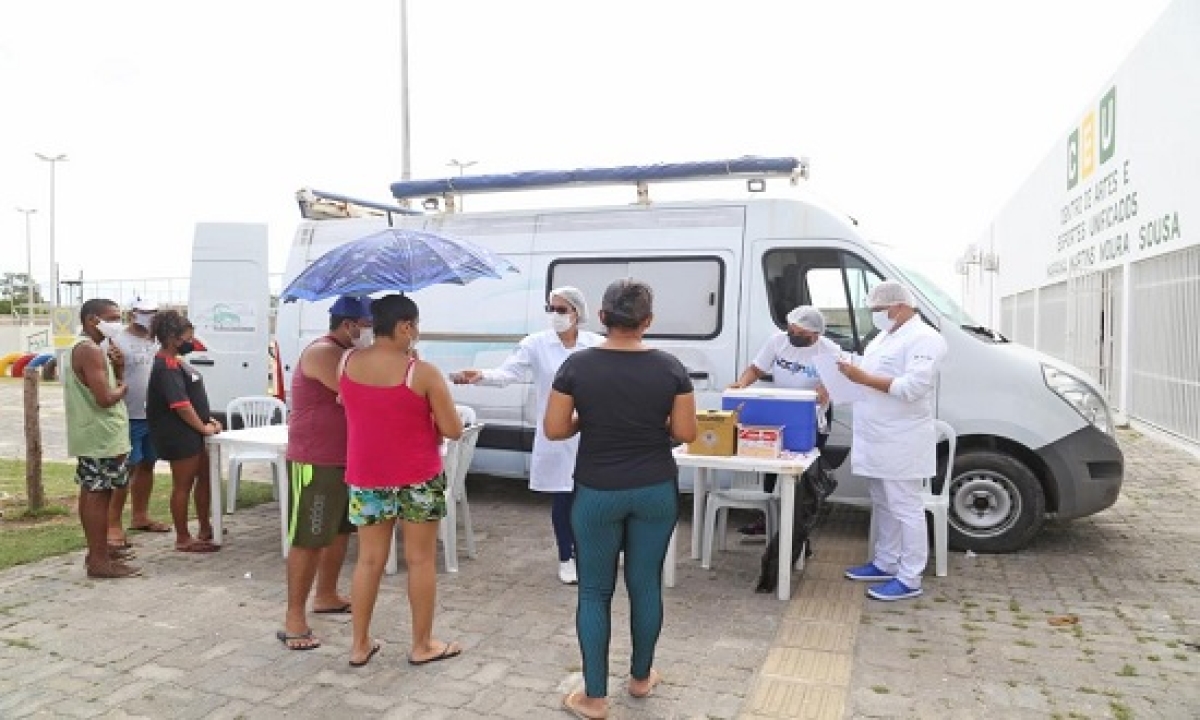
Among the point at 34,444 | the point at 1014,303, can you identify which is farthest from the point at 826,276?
the point at 1014,303

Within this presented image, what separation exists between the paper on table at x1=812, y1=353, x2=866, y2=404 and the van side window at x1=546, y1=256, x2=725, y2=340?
108 cm

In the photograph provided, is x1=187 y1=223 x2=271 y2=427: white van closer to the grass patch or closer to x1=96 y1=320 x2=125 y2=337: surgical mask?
the grass patch

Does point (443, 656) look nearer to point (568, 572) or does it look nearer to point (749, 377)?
point (568, 572)

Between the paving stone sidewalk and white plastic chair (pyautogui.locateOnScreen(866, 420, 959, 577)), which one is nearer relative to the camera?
the paving stone sidewalk

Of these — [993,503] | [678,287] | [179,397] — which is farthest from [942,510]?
[179,397]

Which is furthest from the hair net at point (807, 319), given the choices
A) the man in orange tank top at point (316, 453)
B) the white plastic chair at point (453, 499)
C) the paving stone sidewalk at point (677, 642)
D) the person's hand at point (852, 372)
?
the man in orange tank top at point (316, 453)

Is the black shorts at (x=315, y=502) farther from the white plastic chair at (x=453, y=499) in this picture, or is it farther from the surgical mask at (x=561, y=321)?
the surgical mask at (x=561, y=321)

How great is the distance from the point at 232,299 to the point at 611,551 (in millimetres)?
7571

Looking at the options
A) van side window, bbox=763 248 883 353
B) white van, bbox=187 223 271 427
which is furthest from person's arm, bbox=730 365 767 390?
white van, bbox=187 223 271 427

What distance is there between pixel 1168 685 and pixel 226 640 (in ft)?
14.1

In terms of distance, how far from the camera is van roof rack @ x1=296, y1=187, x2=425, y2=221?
8.00 meters

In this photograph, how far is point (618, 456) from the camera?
3.41 meters

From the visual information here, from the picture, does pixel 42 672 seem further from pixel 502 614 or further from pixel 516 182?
pixel 516 182

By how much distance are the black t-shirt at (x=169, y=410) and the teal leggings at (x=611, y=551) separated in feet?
11.2
